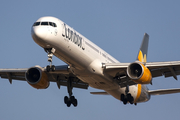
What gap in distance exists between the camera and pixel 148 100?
3812 centimetres

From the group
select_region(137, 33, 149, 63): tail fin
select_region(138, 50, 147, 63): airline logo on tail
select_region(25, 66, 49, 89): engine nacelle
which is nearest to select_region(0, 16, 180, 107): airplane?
select_region(25, 66, 49, 89): engine nacelle

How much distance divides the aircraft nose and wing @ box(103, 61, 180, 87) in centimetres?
691

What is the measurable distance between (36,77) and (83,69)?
6.64 m

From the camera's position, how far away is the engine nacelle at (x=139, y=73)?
2917 cm

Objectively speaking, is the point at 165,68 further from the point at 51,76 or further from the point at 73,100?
the point at 51,76

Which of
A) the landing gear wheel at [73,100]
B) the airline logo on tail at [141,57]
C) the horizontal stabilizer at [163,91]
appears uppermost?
the airline logo on tail at [141,57]

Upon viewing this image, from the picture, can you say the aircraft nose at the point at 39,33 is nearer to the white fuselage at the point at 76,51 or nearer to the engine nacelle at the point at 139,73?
the white fuselage at the point at 76,51

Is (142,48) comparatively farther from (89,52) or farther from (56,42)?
(56,42)

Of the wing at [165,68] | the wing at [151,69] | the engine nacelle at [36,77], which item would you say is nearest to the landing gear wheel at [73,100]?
the engine nacelle at [36,77]

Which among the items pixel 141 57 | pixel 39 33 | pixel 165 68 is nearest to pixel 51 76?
pixel 39 33

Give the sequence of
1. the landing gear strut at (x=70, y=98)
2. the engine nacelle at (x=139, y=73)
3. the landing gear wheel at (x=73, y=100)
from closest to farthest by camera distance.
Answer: the engine nacelle at (x=139, y=73)
the landing gear strut at (x=70, y=98)
the landing gear wheel at (x=73, y=100)

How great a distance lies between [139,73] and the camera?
97.7 feet

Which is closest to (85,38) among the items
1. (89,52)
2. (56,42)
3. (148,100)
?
(89,52)

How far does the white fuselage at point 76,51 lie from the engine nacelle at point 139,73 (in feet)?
8.05
